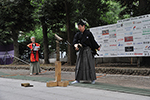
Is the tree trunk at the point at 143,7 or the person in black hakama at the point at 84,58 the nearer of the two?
the person in black hakama at the point at 84,58

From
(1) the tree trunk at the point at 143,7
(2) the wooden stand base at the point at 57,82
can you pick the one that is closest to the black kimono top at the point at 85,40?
(2) the wooden stand base at the point at 57,82

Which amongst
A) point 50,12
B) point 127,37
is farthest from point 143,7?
point 50,12

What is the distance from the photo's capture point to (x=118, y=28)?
10.9m

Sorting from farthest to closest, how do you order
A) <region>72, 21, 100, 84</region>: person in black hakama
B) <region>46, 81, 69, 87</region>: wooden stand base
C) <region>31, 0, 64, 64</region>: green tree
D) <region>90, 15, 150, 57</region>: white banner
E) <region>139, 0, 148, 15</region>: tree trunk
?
<region>31, 0, 64, 64</region>: green tree < <region>139, 0, 148, 15</region>: tree trunk < <region>90, 15, 150, 57</region>: white banner < <region>72, 21, 100, 84</region>: person in black hakama < <region>46, 81, 69, 87</region>: wooden stand base

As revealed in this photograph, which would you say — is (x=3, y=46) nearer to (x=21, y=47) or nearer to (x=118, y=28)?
(x=21, y=47)

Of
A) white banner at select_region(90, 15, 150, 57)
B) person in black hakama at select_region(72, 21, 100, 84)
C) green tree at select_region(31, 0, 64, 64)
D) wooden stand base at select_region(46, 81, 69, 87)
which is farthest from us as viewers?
green tree at select_region(31, 0, 64, 64)

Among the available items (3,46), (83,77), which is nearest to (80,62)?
(83,77)

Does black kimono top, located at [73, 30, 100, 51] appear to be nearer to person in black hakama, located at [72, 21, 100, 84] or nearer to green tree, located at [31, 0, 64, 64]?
person in black hakama, located at [72, 21, 100, 84]

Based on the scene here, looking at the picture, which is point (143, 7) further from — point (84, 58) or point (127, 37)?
point (84, 58)

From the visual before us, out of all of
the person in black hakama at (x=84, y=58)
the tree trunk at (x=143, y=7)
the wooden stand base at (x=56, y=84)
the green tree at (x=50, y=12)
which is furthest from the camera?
the green tree at (x=50, y=12)

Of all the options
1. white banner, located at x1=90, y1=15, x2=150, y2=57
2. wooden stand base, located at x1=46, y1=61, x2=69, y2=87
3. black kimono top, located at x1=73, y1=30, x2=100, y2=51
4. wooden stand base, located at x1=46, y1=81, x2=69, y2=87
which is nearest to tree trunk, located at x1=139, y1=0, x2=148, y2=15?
white banner, located at x1=90, y1=15, x2=150, y2=57

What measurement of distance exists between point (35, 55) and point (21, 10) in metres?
8.57

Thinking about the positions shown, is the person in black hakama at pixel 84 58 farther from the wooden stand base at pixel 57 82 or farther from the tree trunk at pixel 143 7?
the tree trunk at pixel 143 7

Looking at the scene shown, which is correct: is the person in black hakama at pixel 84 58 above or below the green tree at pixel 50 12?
below
